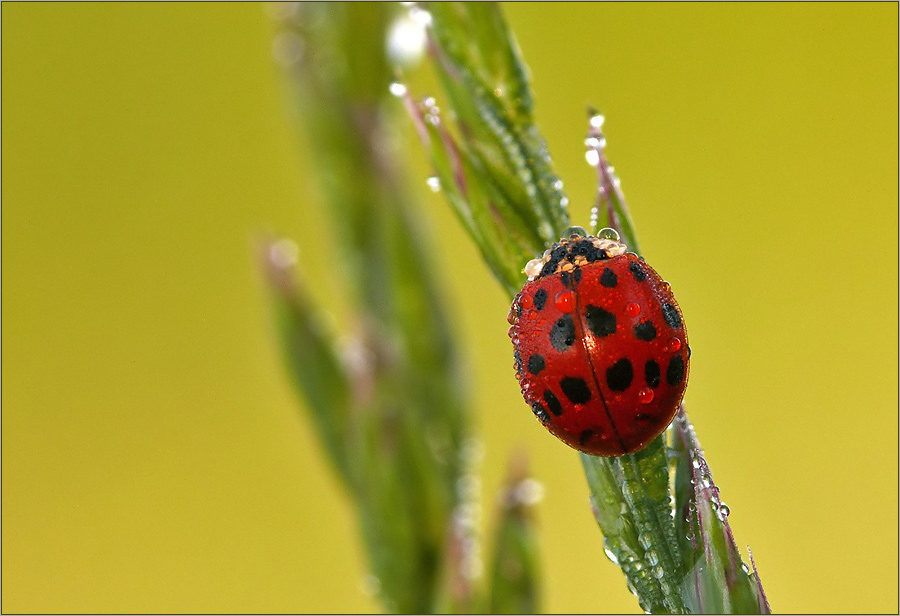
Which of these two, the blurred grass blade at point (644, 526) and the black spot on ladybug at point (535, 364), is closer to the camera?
the blurred grass blade at point (644, 526)

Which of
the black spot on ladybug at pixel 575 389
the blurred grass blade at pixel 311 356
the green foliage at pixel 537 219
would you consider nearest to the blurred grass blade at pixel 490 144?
the green foliage at pixel 537 219

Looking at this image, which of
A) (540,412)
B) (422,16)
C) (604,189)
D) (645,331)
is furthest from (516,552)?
(422,16)

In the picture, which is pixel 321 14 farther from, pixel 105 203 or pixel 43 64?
pixel 43 64

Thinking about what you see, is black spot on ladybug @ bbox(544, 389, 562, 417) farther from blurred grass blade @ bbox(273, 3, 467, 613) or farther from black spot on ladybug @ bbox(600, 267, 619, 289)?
blurred grass blade @ bbox(273, 3, 467, 613)

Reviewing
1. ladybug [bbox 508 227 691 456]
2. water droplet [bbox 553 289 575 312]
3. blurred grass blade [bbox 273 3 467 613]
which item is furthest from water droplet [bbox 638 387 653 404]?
blurred grass blade [bbox 273 3 467 613]

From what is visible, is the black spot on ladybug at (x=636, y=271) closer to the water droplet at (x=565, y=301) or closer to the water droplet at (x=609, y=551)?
the water droplet at (x=565, y=301)

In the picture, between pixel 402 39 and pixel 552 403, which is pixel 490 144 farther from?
pixel 402 39
